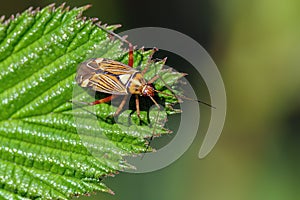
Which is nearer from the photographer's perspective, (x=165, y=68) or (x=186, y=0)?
(x=165, y=68)

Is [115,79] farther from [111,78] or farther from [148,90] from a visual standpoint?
[148,90]

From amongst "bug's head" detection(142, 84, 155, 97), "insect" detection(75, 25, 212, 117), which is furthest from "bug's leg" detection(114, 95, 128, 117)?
"bug's head" detection(142, 84, 155, 97)

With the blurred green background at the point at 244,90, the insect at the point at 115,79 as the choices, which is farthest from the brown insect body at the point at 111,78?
the blurred green background at the point at 244,90

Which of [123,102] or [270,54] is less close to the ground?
[270,54]

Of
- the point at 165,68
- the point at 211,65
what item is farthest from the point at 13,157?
the point at 211,65

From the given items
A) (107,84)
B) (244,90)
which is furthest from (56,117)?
(244,90)

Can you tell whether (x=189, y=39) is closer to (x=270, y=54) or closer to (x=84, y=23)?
(x=270, y=54)
